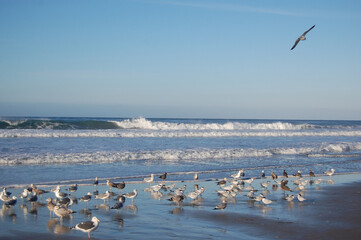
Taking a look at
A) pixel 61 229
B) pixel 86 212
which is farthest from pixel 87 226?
pixel 86 212

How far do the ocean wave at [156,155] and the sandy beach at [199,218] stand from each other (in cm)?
664

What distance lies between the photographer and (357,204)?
36.7 ft

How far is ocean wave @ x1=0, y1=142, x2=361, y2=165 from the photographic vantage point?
19.0m

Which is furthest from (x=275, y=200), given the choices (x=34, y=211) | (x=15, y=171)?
(x=15, y=171)

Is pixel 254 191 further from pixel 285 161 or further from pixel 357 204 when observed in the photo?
pixel 285 161

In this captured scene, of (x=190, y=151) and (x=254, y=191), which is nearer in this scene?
(x=254, y=191)

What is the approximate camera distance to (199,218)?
954 cm

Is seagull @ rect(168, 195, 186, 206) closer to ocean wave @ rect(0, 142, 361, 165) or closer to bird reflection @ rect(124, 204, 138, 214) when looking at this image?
bird reflection @ rect(124, 204, 138, 214)

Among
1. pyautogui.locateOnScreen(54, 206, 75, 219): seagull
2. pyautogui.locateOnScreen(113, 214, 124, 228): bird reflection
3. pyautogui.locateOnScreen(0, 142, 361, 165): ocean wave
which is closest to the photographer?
pyautogui.locateOnScreen(113, 214, 124, 228): bird reflection

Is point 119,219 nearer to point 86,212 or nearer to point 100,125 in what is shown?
point 86,212

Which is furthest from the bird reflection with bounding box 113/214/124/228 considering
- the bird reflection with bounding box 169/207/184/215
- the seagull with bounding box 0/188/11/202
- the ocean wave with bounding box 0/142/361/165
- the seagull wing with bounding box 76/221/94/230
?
the ocean wave with bounding box 0/142/361/165

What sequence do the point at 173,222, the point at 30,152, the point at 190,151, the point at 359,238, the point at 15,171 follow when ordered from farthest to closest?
the point at 190,151 < the point at 30,152 < the point at 15,171 < the point at 173,222 < the point at 359,238

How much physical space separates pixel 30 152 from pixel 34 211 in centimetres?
1163

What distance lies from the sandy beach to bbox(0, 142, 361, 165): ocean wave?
21.8 ft
